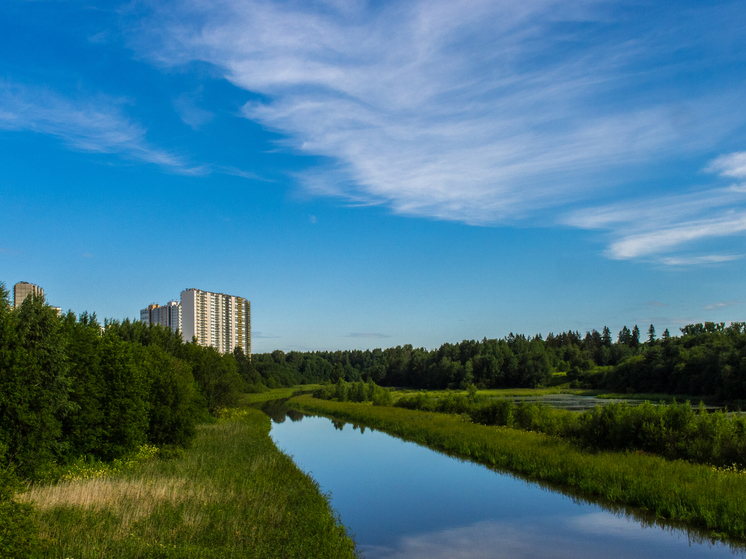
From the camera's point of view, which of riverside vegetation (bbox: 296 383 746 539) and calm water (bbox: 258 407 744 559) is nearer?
calm water (bbox: 258 407 744 559)

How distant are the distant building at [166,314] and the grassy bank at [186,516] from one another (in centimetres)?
9578

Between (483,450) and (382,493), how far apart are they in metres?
8.95

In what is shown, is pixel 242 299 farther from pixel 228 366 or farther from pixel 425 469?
pixel 425 469

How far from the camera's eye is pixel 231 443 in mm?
31344

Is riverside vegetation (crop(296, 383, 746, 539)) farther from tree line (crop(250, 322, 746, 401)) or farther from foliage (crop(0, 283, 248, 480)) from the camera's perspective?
tree line (crop(250, 322, 746, 401))

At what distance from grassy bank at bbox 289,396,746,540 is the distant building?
8885 centimetres

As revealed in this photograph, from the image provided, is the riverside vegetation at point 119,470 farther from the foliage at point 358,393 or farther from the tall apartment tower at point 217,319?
the tall apartment tower at point 217,319

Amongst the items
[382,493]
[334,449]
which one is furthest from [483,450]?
[334,449]

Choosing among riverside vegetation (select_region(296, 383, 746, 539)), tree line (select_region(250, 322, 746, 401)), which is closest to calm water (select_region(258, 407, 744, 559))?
riverside vegetation (select_region(296, 383, 746, 539))

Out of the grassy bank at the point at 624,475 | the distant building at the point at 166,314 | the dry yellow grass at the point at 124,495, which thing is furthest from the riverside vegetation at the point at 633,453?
the distant building at the point at 166,314

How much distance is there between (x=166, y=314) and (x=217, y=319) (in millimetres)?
11774

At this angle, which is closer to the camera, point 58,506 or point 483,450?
point 58,506

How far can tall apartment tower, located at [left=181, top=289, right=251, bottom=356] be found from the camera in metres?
110

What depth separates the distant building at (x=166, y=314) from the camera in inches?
4377
